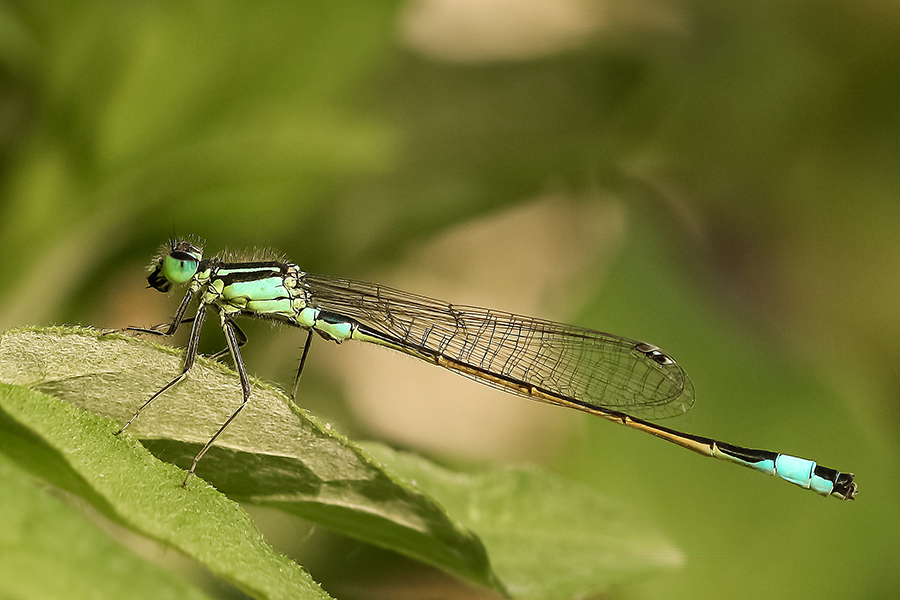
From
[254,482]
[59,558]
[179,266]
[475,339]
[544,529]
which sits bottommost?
[59,558]

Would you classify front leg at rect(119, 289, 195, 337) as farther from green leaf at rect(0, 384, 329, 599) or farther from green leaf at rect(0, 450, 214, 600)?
green leaf at rect(0, 450, 214, 600)

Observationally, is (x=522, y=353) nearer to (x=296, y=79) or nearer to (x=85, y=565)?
(x=296, y=79)

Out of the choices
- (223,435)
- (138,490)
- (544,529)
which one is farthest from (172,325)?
(138,490)

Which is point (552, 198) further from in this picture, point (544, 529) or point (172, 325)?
point (544, 529)

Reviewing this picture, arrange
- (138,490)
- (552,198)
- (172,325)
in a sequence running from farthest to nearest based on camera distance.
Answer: (552,198)
(172,325)
(138,490)

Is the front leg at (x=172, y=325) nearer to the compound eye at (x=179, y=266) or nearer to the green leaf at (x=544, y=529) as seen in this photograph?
the compound eye at (x=179, y=266)

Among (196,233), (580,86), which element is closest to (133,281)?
(196,233)

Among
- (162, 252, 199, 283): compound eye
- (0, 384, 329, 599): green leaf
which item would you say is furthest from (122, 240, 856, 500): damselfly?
(0, 384, 329, 599): green leaf
